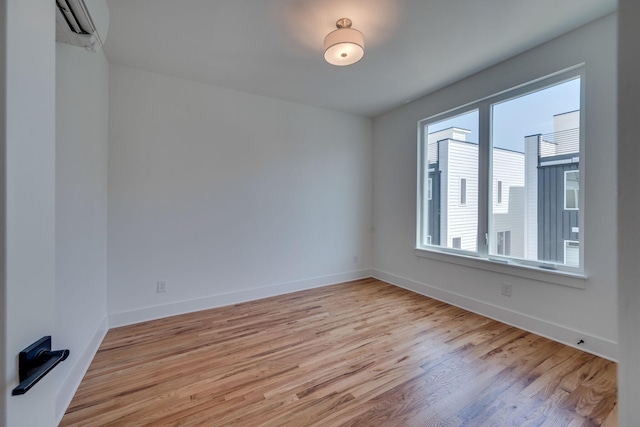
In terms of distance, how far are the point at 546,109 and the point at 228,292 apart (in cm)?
383

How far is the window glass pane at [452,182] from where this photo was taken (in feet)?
10.1

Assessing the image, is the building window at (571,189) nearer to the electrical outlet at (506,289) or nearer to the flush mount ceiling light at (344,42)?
the electrical outlet at (506,289)

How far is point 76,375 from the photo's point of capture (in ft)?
5.73

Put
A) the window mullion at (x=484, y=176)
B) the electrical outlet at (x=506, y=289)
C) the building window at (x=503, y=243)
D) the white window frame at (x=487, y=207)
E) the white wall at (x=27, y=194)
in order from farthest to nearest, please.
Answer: the window mullion at (x=484, y=176) → the building window at (x=503, y=243) → the electrical outlet at (x=506, y=289) → the white window frame at (x=487, y=207) → the white wall at (x=27, y=194)

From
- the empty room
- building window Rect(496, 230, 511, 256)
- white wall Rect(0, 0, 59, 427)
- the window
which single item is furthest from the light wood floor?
white wall Rect(0, 0, 59, 427)

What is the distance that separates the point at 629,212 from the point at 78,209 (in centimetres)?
270

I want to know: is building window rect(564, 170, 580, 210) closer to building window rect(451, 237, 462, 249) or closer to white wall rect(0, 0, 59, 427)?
building window rect(451, 237, 462, 249)

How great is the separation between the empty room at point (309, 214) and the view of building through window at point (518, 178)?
0.07 feet

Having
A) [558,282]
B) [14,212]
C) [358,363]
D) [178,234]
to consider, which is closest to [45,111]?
[14,212]

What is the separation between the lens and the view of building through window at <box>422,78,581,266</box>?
2.31 meters

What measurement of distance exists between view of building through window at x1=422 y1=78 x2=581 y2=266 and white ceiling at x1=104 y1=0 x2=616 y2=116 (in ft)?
1.89

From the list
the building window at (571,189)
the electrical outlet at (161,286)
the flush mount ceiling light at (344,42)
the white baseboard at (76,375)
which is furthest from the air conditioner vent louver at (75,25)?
the building window at (571,189)

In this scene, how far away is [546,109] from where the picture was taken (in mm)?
2453

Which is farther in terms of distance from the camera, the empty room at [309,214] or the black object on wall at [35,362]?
the empty room at [309,214]
